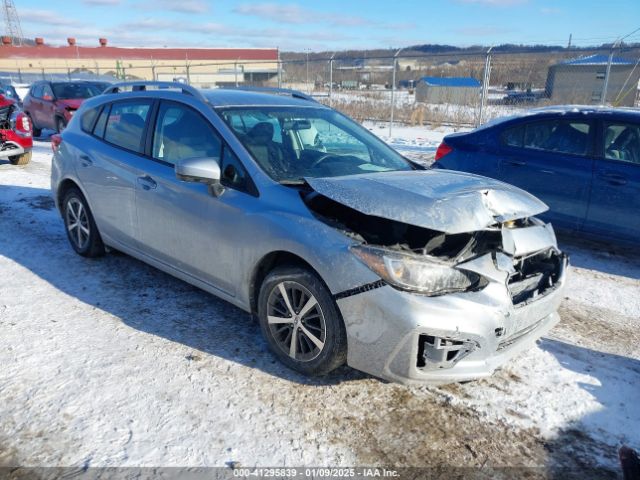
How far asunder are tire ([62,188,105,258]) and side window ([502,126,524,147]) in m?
4.73

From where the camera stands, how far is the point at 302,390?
3.10 m

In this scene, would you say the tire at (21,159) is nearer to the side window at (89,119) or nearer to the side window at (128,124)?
the side window at (89,119)

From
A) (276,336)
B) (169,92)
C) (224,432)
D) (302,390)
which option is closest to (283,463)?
(224,432)

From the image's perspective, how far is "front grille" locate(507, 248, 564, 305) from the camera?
3061 millimetres

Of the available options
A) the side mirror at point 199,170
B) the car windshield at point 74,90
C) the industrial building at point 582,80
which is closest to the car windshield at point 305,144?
the side mirror at point 199,170

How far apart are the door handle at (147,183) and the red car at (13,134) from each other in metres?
7.37

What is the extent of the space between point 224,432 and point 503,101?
18066mm

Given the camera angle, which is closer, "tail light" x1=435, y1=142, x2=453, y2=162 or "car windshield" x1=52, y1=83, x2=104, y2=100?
"tail light" x1=435, y1=142, x2=453, y2=162

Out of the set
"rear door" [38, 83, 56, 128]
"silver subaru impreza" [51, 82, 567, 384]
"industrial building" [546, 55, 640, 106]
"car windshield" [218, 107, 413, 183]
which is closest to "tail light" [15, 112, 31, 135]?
"rear door" [38, 83, 56, 128]

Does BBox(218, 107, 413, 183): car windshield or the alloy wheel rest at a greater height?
BBox(218, 107, 413, 183): car windshield

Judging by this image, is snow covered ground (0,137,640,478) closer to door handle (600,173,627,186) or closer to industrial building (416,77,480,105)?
door handle (600,173,627,186)

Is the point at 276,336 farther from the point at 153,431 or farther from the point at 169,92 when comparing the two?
the point at 169,92

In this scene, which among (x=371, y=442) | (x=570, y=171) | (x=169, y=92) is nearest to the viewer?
(x=371, y=442)

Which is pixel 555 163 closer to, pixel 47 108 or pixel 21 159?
pixel 21 159
